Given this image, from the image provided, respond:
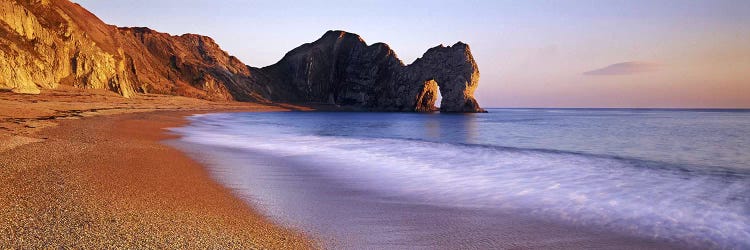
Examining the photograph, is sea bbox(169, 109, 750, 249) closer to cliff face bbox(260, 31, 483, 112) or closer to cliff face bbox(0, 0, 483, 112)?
cliff face bbox(0, 0, 483, 112)

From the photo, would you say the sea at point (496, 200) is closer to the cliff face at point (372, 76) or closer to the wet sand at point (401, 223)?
the wet sand at point (401, 223)

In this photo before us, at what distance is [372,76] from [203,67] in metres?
62.1

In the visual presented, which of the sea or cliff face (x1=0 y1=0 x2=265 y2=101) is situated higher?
cliff face (x1=0 y1=0 x2=265 y2=101)

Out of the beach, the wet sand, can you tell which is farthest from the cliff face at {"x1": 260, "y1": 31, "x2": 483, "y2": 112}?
the beach

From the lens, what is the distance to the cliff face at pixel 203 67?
175ft

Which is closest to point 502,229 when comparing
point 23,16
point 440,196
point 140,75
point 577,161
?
point 440,196

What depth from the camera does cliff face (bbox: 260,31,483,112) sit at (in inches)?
4862

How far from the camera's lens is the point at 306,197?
842 centimetres

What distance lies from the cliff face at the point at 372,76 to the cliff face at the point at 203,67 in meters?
0.34

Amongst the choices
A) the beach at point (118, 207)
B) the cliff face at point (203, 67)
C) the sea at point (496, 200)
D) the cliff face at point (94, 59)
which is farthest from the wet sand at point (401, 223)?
the cliff face at point (94, 59)

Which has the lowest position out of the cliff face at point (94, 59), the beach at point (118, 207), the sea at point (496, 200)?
the sea at point (496, 200)

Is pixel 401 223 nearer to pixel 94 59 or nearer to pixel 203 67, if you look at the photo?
pixel 94 59

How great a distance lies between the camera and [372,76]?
158 metres

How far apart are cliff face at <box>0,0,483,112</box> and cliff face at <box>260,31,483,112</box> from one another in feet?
1.12
